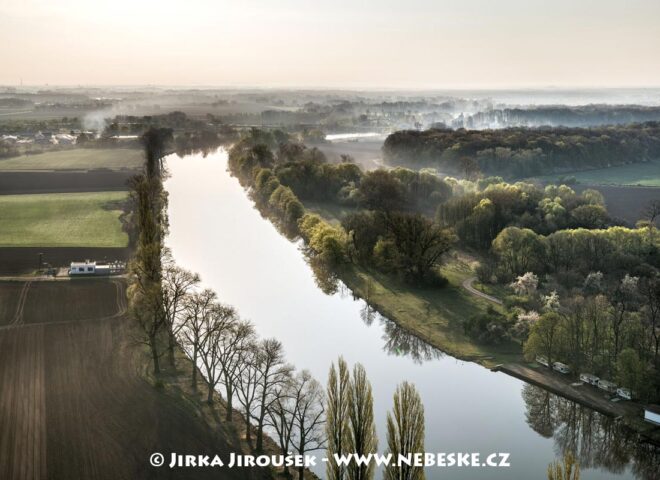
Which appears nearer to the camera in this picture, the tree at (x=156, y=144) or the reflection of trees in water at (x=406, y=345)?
the reflection of trees in water at (x=406, y=345)

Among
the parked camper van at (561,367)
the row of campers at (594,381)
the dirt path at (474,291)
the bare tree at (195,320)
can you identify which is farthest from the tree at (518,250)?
the bare tree at (195,320)

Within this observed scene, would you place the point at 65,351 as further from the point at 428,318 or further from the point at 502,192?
the point at 502,192

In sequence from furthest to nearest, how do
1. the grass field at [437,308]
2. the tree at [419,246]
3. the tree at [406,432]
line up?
1. the tree at [419,246]
2. the grass field at [437,308]
3. the tree at [406,432]

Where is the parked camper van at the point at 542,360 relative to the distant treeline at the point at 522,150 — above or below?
below

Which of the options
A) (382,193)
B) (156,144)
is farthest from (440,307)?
(156,144)

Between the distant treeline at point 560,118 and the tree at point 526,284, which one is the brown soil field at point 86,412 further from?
the distant treeline at point 560,118
